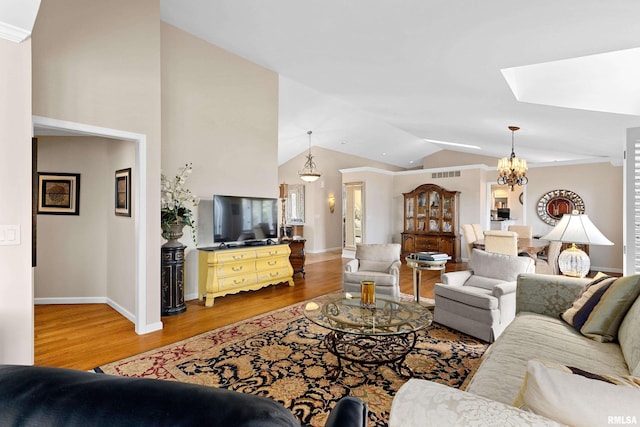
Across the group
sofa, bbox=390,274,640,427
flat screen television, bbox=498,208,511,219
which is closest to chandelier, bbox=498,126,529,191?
sofa, bbox=390,274,640,427

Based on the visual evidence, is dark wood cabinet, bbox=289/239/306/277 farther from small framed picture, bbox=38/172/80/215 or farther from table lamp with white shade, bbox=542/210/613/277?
table lamp with white shade, bbox=542/210/613/277

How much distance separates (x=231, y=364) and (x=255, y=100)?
4.03 m

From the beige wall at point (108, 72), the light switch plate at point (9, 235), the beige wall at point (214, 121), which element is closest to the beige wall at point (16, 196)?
the light switch plate at point (9, 235)

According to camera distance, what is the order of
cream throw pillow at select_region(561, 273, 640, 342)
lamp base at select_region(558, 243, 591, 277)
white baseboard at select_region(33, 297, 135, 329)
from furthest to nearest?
white baseboard at select_region(33, 297, 135, 329) → lamp base at select_region(558, 243, 591, 277) → cream throw pillow at select_region(561, 273, 640, 342)

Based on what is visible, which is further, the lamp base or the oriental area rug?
the lamp base

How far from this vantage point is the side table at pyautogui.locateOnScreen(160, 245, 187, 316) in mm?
3818

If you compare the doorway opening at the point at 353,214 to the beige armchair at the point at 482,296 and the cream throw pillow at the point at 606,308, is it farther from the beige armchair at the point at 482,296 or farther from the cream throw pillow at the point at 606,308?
the cream throw pillow at the point at 606,308

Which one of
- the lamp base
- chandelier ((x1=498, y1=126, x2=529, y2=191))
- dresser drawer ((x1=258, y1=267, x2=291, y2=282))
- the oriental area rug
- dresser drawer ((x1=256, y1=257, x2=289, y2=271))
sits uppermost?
chandelier ((x1=498, y1=126, x2=529, y2=191))

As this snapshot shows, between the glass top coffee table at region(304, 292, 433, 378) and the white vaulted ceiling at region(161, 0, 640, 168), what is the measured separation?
2.23 metres

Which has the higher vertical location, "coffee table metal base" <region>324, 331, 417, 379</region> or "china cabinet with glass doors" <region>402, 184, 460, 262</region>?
"china cabinet with glass doors" <region>402, 184, 460, 262</region>

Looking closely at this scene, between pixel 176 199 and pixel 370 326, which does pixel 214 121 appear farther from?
pixel 370 326

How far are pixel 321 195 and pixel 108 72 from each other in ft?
22.1

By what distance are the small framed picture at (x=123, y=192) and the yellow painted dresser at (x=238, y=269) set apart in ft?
3.52

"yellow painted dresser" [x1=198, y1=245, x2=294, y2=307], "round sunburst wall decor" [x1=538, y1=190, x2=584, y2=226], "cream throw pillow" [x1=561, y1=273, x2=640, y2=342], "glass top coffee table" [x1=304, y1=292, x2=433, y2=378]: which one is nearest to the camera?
"cream throw pillow" [x1=561, y1=273, x2=640, y2=342]
